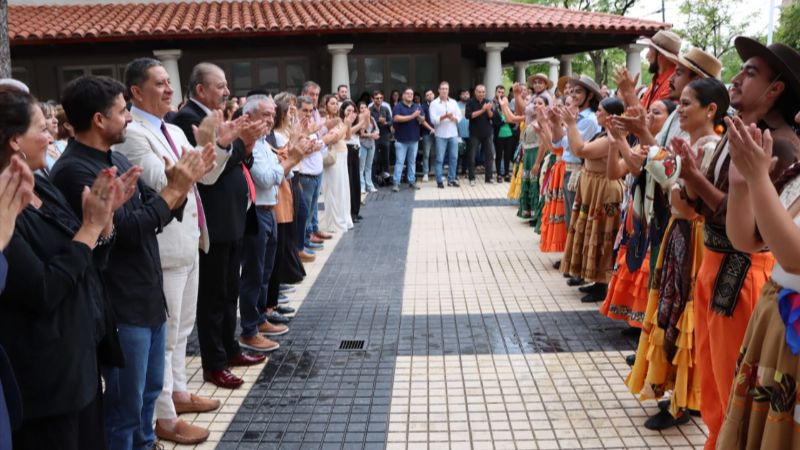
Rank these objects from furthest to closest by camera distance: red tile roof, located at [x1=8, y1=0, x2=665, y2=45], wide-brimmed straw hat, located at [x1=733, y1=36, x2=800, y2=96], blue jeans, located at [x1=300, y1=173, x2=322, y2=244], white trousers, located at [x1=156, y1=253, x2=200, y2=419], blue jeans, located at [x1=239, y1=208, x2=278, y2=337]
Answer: red tile roof, located at [x1=8, y1=0, x2=665, y2=45] → blue jeans, located at [x1=300, y1=173, x2=322, y2=244] → blue jeans, located at [x1=239, y1=208, x2=278, y2=337] → white trousers, located at [x1=156, y1=253, x2=200, y2=419] → wide-brimmed straw hat, located at [x1=733, y1=36, x2=800, y2=96]

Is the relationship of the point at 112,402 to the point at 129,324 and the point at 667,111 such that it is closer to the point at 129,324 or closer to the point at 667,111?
the point at 129,324

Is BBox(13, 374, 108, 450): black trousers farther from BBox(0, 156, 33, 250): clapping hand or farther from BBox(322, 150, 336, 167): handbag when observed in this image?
BBox(322, 150, 336, 167): handbag

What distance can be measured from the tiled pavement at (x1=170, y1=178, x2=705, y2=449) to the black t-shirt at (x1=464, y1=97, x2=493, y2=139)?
21.4 ft

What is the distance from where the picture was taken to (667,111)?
4406mm

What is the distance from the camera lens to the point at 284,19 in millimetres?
15570

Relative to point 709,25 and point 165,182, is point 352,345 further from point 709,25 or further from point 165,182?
point 709,25

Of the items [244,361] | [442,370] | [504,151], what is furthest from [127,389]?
[504,151]

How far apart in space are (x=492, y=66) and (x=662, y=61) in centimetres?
1129

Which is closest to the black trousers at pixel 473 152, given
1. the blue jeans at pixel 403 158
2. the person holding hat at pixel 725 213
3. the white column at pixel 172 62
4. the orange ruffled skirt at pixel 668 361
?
the blue jeans at pixel 403 158

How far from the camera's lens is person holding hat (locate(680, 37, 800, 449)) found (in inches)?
106

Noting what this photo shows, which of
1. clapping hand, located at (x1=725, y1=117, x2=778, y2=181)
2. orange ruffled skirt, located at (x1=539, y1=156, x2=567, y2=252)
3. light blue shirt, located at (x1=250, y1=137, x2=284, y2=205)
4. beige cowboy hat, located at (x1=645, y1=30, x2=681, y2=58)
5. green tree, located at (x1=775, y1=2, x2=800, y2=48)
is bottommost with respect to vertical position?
orange ruffled skirt, located at (x1=539, y1=156, x2=567, y2=252)

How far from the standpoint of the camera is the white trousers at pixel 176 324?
3.42 meters

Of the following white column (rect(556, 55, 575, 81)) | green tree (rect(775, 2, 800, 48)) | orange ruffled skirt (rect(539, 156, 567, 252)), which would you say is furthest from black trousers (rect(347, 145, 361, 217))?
green tree (rect(775, 2, 800, 48))

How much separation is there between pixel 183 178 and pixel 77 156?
411mm
